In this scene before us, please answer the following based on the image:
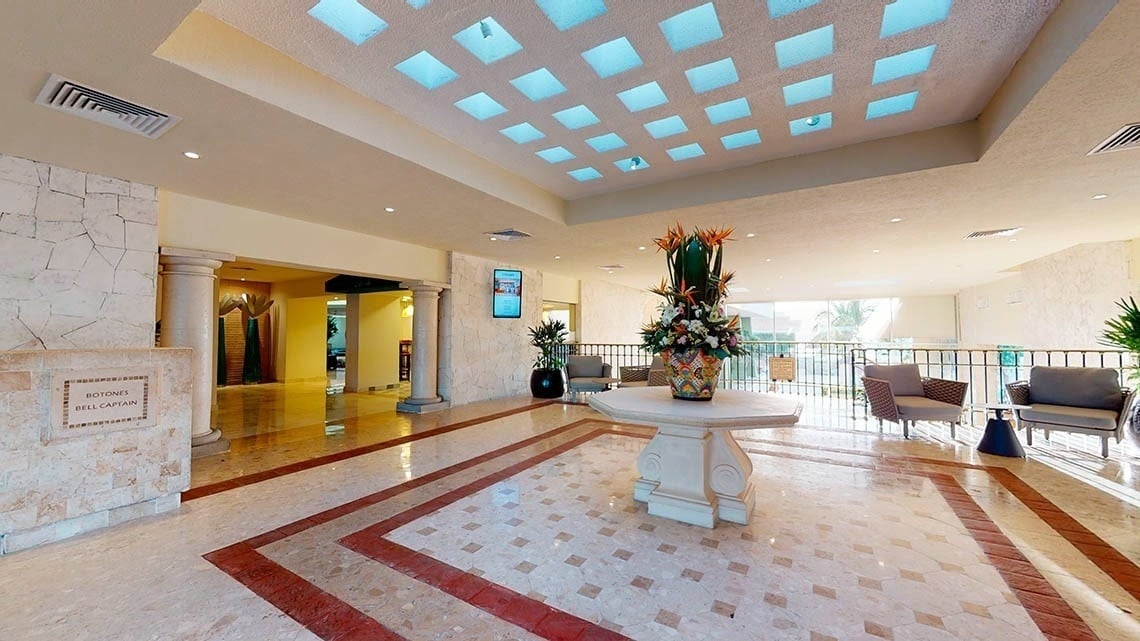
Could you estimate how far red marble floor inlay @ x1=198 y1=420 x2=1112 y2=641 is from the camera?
1.88m

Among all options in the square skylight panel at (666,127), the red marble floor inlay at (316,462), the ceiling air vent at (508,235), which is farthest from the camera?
the ceiling air vent at (508,235)

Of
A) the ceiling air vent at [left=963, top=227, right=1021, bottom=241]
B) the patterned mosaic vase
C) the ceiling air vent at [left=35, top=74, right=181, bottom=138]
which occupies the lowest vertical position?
the patterned mosaic vase

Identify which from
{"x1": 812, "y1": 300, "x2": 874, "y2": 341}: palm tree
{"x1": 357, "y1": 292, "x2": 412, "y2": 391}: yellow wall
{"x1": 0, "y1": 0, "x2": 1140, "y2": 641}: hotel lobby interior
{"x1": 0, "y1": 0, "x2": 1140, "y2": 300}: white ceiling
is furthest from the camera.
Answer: {"x1": 812, "y1": 300, "x2": 874, "y2": 341}: palm tree

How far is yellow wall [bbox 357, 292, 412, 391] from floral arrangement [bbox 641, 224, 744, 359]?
870 centimetres

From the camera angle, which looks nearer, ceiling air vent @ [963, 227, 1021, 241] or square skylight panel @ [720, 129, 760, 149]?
square skylight panel @ [720, 129, 760, 149]

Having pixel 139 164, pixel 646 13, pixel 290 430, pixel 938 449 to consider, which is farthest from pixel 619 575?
pixel 290 430

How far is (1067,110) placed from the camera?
9.14 feet

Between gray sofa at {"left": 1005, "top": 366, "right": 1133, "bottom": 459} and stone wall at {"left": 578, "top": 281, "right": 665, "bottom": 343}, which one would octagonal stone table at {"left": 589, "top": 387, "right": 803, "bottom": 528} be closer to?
gray sofa at {"left": 1005, "top": 366, "right": 1133, "bottom": 459}

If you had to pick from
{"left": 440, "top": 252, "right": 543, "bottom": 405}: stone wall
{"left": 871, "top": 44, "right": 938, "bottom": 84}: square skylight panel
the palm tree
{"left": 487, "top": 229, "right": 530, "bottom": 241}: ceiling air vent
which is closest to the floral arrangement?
{"left": 871, "top": 44, "right": 938, "bottom": 84}: square skylight panel

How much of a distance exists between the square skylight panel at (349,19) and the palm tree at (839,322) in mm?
19953

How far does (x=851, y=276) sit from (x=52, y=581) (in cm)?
1309

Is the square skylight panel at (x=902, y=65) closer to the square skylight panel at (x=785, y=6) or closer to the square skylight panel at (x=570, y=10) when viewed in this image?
the square skylight panel at (x=785, y=6)

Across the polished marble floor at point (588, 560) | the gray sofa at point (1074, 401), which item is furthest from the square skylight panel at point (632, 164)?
the gray sofa at point (1074, 401)

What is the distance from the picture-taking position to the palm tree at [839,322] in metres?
18.2
